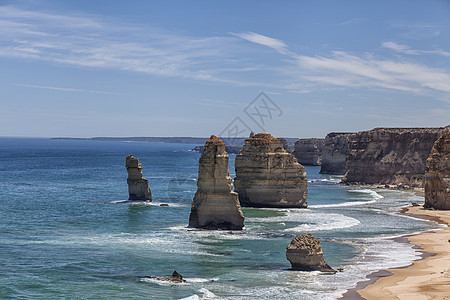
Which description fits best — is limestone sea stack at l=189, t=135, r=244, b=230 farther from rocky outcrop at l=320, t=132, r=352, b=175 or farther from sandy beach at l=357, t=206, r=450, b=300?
rocky outcrop at l=320, t=132, r=352, b=175

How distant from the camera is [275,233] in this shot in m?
48.4

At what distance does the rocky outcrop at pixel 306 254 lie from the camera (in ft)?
111

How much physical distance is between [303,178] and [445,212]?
604 inches

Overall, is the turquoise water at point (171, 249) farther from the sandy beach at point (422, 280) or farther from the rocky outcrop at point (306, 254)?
the sandy beach at point (422, 280)

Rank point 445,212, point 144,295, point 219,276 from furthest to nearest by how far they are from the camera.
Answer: point 445,212, point 219,276, point 144,295

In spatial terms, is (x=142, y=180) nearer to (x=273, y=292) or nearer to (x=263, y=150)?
(x=263, y=150)

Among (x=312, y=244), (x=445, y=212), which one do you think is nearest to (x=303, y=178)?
(x=445, y=212)

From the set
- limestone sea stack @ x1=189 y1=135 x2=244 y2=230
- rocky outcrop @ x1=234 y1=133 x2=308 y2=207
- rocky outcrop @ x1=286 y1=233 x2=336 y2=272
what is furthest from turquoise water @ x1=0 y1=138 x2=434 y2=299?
rocky outcrop @ x1=234 y1=133 x2=308 y2=207

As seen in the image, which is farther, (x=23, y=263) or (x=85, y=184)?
(x=85, y=184)

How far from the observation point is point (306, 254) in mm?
34219

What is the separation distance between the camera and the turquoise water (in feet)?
100

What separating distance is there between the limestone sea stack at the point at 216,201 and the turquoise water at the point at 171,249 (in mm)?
1406

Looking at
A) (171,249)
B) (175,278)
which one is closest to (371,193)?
(171,249)

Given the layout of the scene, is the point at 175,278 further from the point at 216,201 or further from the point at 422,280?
the point at 216,201
